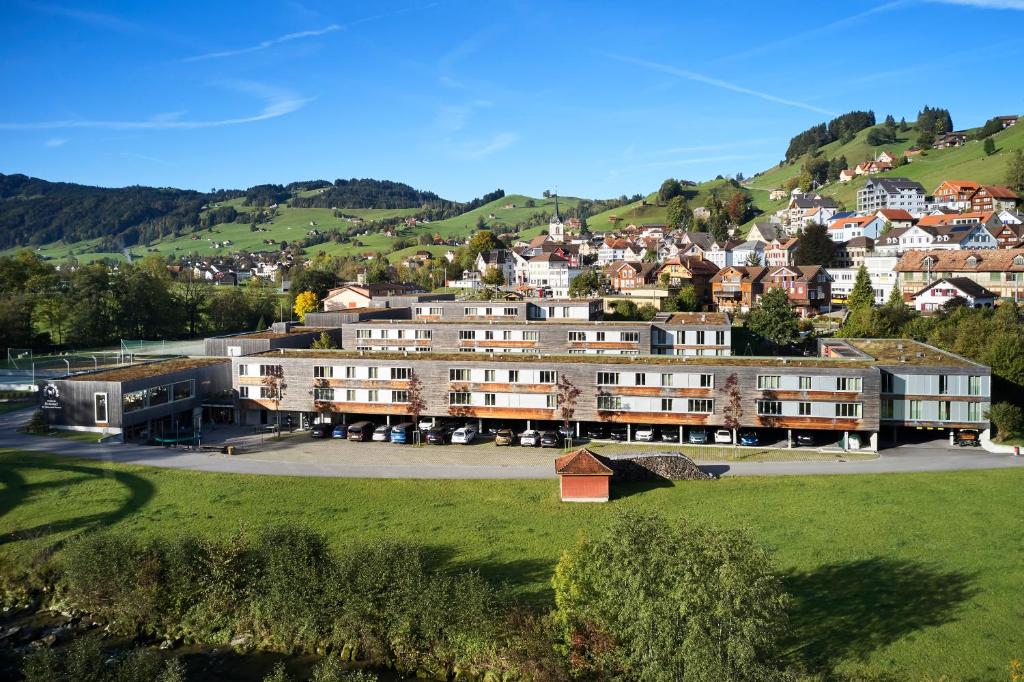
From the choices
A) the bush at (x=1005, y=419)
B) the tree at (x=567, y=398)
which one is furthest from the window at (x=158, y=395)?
the bush at (x=1005, y=419)

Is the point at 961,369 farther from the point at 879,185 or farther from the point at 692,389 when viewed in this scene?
the point at 879,185

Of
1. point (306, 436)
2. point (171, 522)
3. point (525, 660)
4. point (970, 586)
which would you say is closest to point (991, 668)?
point (970, 586)

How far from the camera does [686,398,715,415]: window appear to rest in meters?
36.4

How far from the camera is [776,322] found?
199 feet

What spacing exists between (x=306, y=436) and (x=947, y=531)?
29587 millimetres

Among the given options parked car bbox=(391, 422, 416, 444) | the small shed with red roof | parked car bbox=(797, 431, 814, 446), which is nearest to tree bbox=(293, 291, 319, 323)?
parked car bbox=(391, 422, 416, 444)

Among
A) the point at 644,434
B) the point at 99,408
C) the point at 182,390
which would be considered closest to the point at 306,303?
the point at 182,390

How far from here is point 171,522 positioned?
25.8 metres

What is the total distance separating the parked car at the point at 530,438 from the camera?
121 feet

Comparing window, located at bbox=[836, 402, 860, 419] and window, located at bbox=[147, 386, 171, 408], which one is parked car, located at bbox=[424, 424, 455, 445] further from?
window, located at bbox=[836, 402, 860, 419]

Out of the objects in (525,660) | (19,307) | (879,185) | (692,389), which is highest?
(879,185)

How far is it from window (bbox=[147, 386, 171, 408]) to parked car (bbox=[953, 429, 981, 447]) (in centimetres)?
4079

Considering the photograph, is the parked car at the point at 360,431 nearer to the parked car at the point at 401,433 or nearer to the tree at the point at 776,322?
the parked car at the point at 401,433

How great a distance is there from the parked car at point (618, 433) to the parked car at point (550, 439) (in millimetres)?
2806
